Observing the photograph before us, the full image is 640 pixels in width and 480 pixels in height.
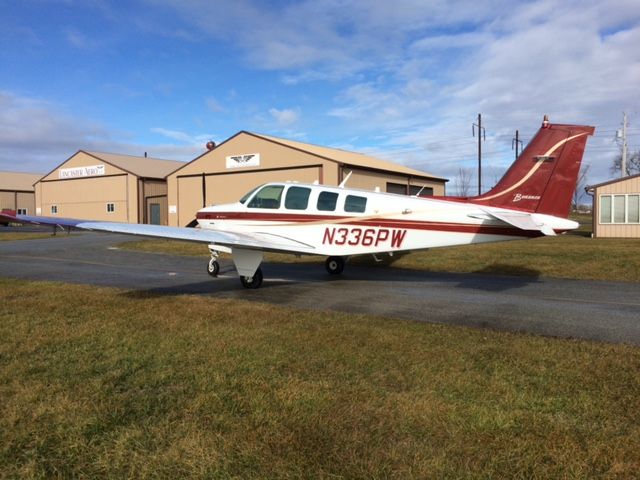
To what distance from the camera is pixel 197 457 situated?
3.23 meters

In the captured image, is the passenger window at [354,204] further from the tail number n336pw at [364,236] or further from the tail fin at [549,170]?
the tail fin at [549,170]

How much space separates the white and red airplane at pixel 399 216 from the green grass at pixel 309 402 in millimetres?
3740

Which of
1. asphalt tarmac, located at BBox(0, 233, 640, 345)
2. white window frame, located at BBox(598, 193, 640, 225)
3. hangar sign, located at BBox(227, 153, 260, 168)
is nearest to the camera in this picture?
asphalt tarmac, located at BBox(0, 233, 640, 345)

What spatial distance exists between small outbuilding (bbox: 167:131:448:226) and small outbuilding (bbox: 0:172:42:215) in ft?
116

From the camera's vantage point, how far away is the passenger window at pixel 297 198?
37.0ft

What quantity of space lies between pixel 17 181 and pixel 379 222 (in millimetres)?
66437

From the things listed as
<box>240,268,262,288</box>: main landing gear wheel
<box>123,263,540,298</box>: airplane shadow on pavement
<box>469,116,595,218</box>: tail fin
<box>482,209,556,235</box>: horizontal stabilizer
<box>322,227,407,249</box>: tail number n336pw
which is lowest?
<box>123,263,540,298</box>: airplane shadow on pavement

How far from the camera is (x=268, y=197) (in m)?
11.7

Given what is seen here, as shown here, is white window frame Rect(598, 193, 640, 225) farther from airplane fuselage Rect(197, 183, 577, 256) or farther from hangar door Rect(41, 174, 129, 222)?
hangar door Rect(41, 174, 129, 222)

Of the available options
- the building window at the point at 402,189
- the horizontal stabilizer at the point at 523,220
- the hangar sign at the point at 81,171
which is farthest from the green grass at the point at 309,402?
the hangar sign at the point at 81,171

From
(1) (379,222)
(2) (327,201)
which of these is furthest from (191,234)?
(1) (379,222)

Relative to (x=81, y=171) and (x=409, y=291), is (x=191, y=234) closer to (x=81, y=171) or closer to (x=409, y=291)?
(x=409, y=291)

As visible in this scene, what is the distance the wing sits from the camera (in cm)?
866

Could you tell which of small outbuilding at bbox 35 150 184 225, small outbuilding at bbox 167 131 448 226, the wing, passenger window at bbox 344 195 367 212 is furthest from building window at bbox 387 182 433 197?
Answer: the wing
